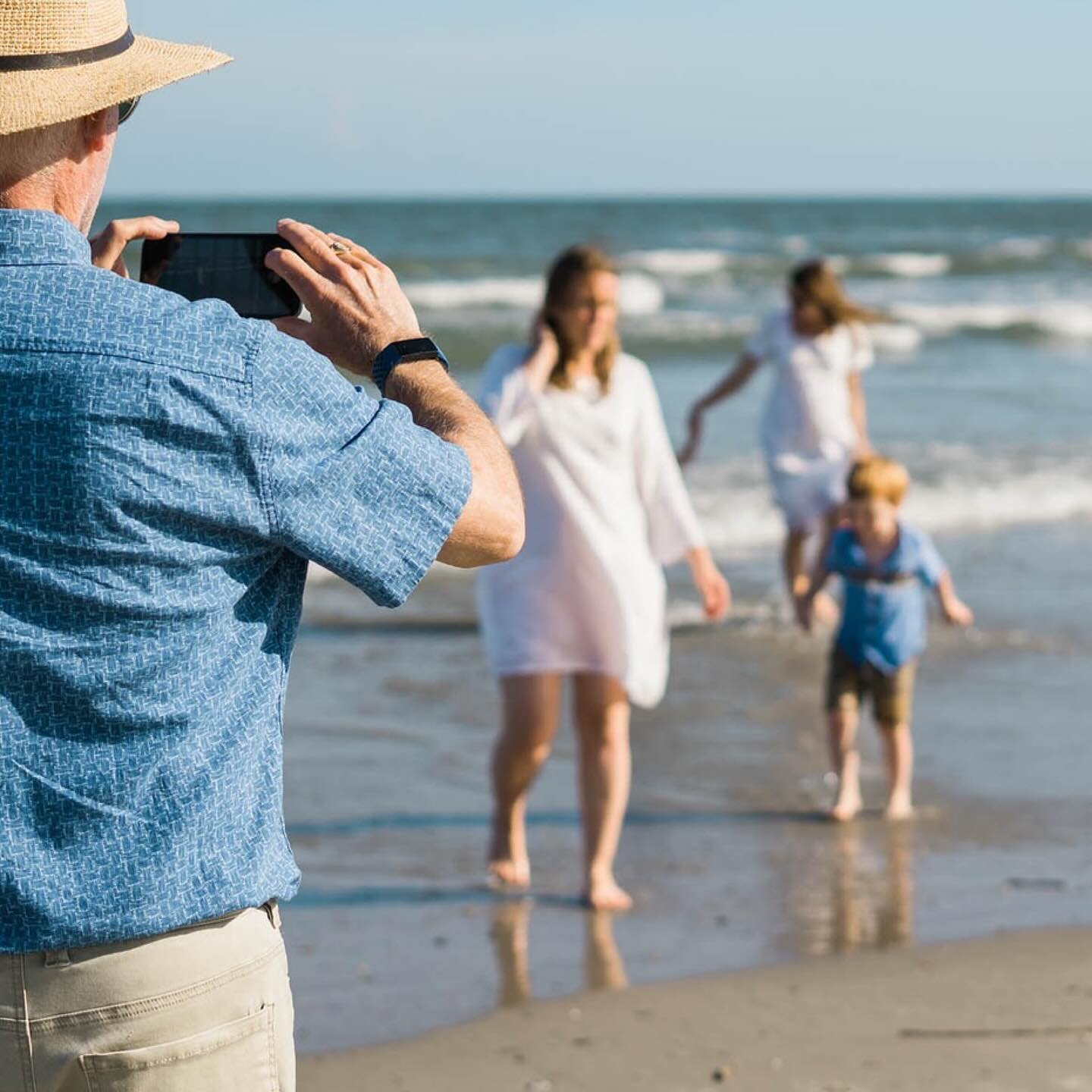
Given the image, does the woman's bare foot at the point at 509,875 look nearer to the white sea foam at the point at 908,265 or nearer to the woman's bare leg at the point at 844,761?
the woman's bare leg at the point at 844,761

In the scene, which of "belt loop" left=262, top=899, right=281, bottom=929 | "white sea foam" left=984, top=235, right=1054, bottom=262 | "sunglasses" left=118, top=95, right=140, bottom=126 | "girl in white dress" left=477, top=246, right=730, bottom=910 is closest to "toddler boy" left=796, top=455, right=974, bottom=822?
"girl in white dress" left=477, top=246, right=730, bottom=910

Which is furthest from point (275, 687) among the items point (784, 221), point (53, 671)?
point (784, 221)

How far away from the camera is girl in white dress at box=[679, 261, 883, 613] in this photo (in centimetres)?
855

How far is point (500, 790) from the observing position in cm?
507

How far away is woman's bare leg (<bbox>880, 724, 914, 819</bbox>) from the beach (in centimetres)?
7

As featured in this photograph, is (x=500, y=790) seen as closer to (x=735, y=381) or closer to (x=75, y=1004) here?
(x=75, y=1004)

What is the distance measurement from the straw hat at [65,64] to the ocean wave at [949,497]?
8.47 metres

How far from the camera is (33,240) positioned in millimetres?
1719

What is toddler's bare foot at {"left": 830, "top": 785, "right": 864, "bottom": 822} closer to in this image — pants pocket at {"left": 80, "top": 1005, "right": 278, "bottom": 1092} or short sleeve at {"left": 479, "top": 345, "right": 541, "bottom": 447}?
short sleeve at {"left": 479, "top": 345, "right": 541, "bottom": 447}

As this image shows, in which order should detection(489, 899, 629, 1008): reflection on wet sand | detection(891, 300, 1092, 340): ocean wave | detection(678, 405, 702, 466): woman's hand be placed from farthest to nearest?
detection(891, 300, 1092, 340): ocean wave < detection(678, 405, 702, 466): woman's hand < detection(489, 899, 629, 1008): reflection on wet sand

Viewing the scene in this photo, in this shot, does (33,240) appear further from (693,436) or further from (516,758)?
(693,436)

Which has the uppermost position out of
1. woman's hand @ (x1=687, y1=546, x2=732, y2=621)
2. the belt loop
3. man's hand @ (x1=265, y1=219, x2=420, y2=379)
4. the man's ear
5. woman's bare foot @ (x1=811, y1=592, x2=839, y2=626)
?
the man's ear

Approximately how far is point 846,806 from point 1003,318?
22905mm

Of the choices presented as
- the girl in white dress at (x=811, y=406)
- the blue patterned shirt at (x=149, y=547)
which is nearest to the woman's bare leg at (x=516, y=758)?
the blue patterned shirt at (x=149, y=547)
